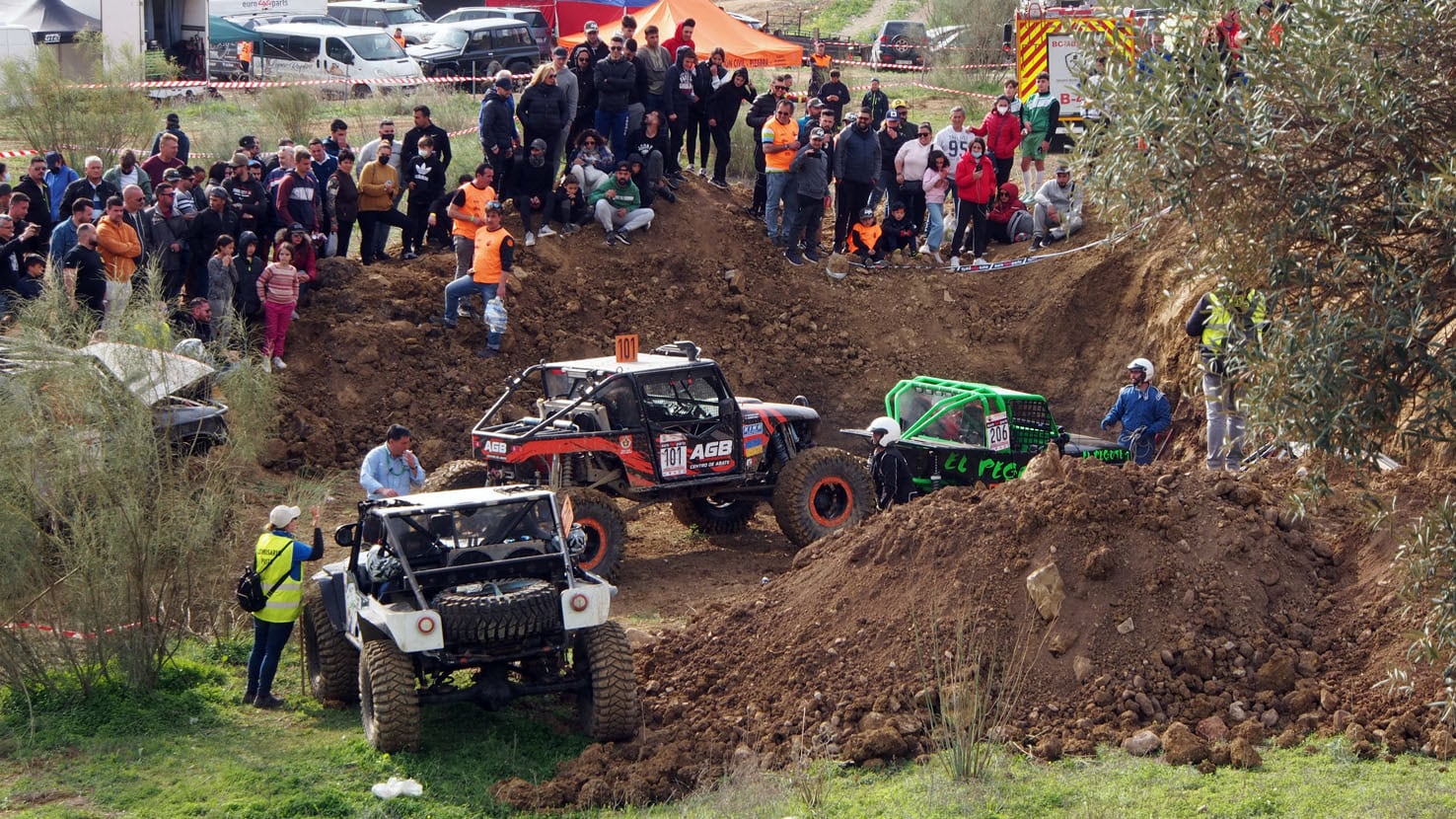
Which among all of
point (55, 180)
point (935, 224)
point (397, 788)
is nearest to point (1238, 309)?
point (397, 788)

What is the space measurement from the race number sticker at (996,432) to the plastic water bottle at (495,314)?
608 centimetres

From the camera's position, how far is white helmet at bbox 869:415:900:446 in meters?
14.4

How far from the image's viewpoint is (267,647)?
10.9m

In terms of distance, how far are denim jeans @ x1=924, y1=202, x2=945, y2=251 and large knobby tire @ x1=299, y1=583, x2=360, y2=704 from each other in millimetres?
12103

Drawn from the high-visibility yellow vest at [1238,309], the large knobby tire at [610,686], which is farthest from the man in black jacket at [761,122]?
the high-visibility yellow vest at [1238,309]

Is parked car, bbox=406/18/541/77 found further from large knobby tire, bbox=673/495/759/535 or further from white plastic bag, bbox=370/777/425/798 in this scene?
white plastic bag, bbox=370/777/425/798

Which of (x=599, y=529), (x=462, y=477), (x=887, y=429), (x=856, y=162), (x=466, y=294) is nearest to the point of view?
(x=599, y=529)

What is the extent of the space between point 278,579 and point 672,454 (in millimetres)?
4579

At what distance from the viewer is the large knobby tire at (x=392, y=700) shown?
968 cm

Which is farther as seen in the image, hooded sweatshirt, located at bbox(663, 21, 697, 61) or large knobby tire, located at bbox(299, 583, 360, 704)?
hooded sweatshirt, located at bbox(663, 21, 697, 61)

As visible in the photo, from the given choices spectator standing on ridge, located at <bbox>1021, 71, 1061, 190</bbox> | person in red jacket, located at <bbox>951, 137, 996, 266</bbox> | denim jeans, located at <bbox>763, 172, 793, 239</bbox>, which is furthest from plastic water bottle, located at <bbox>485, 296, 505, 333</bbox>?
spectator standing on ridge, located at <bbox>1021, 71, 1061, 190</bbox>

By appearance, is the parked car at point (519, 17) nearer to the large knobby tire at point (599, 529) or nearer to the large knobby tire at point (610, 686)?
the large knobby tire at point (599, 529)

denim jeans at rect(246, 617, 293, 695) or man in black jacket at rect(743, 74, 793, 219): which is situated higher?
man in black jacket at rect(743, 74, 793, 219)

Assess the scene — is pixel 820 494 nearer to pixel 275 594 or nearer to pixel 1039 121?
pixel 275 594
